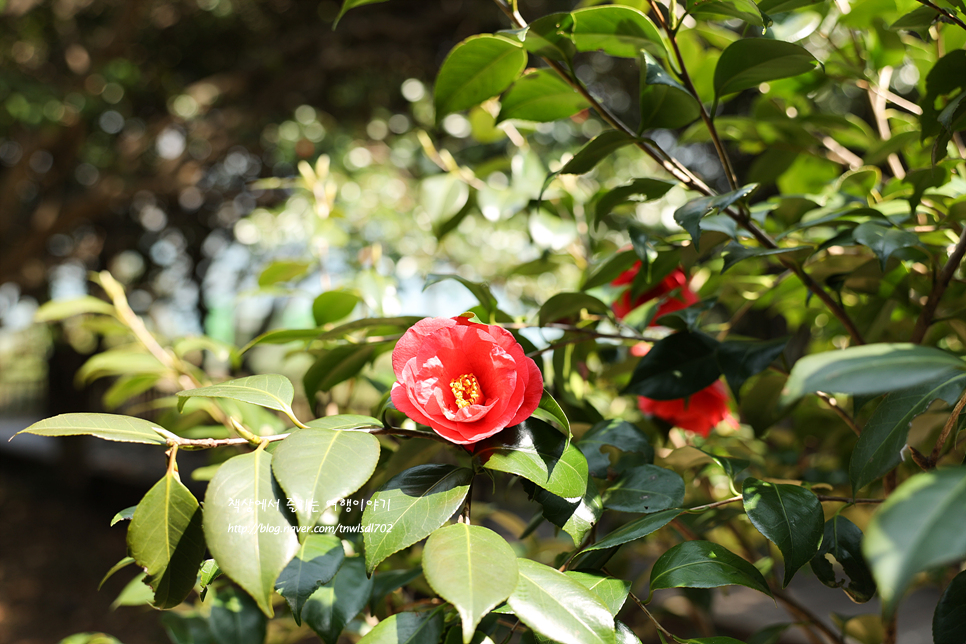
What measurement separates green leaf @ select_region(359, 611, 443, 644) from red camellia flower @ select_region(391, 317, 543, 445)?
101 millimetres

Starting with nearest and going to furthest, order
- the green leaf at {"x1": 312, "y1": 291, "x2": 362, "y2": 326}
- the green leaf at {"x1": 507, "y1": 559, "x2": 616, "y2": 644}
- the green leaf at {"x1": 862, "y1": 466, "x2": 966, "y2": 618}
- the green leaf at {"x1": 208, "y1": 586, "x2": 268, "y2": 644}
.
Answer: the green leaf at {"x1": 862, "y1": 466, "x2": 966, "y2": 618} → the green leaf at {"x1": 507, "y1": 559, "x2": 616, "y2": 644} → the green leaf at {"x1": 208, "y1": 586, "x2": 268, "y2": 644} → the green leaf at {"x1": 312, "y1": 291, "x2": 362, "y2": 326}

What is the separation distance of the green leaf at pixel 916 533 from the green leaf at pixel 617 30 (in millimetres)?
332

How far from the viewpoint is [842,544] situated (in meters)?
0.38

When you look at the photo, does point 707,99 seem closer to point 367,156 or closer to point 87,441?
point 367,156

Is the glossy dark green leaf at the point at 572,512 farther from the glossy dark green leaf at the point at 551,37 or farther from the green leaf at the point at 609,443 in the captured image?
the glossy dark green leaf at the point at 551,37

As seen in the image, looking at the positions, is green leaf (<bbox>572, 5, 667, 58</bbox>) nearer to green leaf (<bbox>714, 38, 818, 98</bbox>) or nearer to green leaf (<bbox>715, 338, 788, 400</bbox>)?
green leaf (<bbox>714, 38, 818, 98</bbox>)

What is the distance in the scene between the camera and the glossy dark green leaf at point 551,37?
401 millimetres

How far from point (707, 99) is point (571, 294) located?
260 millimetres

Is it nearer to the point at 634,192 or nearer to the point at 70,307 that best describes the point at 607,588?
the point at 634,192

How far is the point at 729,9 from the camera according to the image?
1.29 feet

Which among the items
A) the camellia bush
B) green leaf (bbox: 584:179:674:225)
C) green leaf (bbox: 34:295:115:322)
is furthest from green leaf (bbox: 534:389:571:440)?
green leaf (bbox: 34:295:115:322)

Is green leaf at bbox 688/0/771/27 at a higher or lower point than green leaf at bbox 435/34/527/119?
higher

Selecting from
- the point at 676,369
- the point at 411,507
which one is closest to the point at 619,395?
the point at 676,369

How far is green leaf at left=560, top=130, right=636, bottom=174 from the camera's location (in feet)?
1.43
